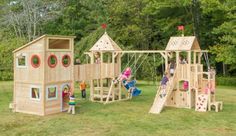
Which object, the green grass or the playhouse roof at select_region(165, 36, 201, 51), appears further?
the playhouse roof at select_region(165, 36, 201, 51)

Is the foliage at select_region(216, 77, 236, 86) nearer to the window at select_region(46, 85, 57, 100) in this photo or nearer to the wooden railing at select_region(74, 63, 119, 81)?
the wooden railing at select_region(74, 63, 119, 81)

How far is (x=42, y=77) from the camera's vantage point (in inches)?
483

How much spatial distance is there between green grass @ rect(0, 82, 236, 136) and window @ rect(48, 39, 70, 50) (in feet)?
8.50

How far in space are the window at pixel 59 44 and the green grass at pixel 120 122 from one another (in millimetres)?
2590

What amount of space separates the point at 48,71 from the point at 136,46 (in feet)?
68.6

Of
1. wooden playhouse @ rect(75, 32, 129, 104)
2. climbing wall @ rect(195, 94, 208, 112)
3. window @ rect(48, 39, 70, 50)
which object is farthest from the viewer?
wooden playhouse @ rect(75, 32, 129, 104)

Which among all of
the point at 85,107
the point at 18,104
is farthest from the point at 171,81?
the point at 18,104

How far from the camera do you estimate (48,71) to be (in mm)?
12453

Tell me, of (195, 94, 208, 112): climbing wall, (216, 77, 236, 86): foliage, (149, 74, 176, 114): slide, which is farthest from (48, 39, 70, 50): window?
(216, 77, 236, 86): foliage

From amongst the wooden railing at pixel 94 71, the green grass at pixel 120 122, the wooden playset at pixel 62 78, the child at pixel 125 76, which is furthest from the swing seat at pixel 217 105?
the wooden railing at pixel 94 71

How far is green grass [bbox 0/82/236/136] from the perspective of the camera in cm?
942

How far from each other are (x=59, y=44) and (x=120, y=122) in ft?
15.6

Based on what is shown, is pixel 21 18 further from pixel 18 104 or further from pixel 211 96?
pixel 211 96

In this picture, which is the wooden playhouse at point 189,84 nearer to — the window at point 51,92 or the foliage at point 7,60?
the window at point 51,92
